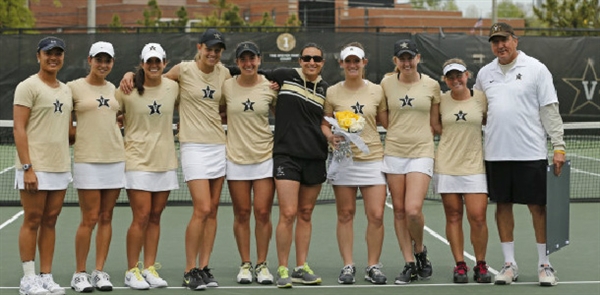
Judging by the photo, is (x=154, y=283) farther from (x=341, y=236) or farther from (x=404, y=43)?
(x=404, y=43)

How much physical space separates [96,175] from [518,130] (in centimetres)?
327

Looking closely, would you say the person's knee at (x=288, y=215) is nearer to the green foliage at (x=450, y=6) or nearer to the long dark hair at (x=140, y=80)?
the long dark hair at (x=140, y=80)

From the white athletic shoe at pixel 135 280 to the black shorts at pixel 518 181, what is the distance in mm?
2828

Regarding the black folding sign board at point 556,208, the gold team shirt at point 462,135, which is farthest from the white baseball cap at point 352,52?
the black folding sign board at point 556,208

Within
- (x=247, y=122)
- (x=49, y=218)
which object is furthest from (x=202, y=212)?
(x=49, y=218)

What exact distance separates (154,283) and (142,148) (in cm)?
107

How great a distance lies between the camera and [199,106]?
8.82m

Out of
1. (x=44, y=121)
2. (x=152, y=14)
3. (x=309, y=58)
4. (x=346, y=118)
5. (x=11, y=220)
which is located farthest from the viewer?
(x=152, y=14)

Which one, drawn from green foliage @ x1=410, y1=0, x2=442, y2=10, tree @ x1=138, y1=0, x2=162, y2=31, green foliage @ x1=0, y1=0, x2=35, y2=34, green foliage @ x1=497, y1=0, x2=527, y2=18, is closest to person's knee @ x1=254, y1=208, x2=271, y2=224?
green foliage @ x1=0, y1=0, x2=35, y2=34

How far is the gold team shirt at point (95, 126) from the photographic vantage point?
8.60m

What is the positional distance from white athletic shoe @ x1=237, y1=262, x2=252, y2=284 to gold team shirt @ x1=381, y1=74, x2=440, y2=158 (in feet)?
4.72

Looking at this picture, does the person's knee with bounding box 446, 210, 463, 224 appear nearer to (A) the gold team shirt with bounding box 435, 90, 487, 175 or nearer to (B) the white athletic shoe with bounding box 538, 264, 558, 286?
(A) the gold team shirt with bounding box 435, 90, 487, 175

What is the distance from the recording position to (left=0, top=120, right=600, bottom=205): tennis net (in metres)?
14.8

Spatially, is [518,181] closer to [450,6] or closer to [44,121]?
[44,121]
